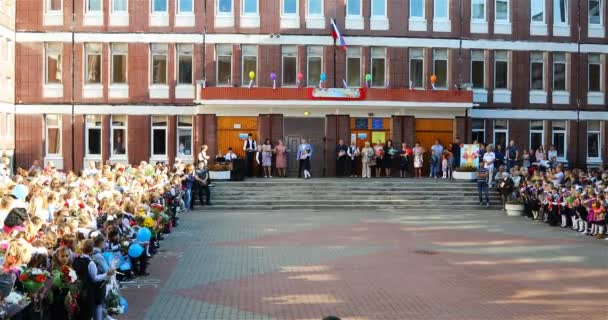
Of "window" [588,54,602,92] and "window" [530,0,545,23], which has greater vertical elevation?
"window" [530,0,545,23]

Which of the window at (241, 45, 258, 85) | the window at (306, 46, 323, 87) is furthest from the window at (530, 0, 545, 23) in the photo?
the window at (241, 45, 258, 85)

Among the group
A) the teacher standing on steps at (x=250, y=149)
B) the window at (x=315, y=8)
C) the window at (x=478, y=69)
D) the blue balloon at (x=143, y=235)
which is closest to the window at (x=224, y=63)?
the teacher standing on steps at (x=250, y=149)

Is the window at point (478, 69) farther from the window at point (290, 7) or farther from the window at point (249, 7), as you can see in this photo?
the window at point (249, 7)

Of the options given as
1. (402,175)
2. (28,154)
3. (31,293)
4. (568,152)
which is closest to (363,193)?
(402,175)

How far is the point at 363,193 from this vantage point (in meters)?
31.0

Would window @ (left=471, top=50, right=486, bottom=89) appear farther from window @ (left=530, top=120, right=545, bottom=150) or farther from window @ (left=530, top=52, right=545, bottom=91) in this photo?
window @ (left=530, top=120, right=545, bottom=150)

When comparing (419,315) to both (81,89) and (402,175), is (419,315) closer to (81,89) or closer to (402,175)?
(402,175)

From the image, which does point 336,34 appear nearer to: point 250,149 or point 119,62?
point 250,149

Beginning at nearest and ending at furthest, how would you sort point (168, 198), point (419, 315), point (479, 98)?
point (419, 315)
point (168, 198)
point (479, 98)

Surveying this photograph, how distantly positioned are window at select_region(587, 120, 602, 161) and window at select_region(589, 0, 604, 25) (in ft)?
17.2

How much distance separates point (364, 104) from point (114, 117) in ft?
40.1

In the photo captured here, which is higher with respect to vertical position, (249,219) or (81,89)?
(81,89)

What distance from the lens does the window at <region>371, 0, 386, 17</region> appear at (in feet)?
124

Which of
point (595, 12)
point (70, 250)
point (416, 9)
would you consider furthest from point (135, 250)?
point (595, 12)
